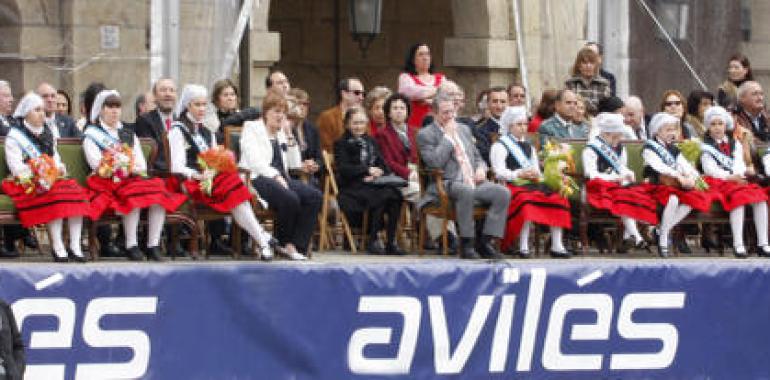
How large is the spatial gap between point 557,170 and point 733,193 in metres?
1.61

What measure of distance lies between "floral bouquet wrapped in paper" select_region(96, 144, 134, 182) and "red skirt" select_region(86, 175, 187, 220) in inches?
1.6

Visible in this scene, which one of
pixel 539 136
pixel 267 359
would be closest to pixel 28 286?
pixel 267 359

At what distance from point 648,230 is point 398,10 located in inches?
240

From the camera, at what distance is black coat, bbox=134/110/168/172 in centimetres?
1606

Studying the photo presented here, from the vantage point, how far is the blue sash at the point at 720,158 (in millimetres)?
17578

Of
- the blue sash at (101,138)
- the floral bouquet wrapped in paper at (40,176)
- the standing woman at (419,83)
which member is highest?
the standing woman at (419,83)

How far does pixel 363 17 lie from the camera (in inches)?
782

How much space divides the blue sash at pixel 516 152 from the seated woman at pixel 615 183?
54cm

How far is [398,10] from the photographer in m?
23.3

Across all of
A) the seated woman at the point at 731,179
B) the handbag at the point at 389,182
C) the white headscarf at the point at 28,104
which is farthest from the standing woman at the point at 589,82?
the white headscarf at the point at 28,104

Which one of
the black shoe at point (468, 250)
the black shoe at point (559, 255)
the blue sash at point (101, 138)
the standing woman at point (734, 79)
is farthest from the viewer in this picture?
the standing woman at point (734, 79)

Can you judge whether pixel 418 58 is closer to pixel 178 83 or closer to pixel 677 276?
pixel 178 83

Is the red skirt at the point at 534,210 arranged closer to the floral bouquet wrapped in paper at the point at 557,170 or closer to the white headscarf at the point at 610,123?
the floral bouquet wrapped in paper at the point at 557,170

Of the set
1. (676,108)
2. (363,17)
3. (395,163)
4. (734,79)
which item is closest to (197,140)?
(395,163)
